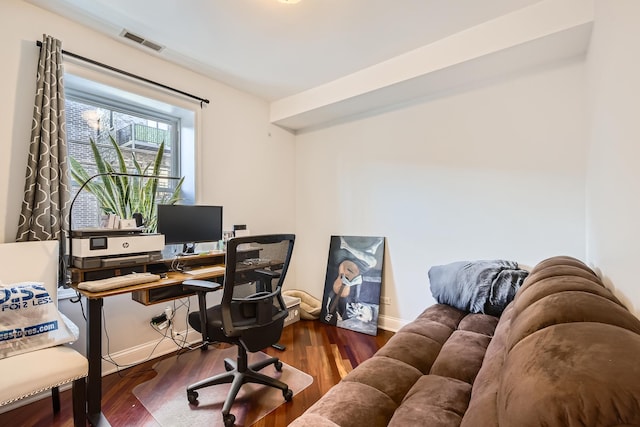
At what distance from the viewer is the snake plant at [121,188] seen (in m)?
2.31

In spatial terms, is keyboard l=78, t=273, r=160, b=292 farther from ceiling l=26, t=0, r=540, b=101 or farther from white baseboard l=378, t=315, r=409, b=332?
white baseboard l=378, t=315, r=409, b=332

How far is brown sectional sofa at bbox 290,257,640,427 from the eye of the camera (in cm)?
50

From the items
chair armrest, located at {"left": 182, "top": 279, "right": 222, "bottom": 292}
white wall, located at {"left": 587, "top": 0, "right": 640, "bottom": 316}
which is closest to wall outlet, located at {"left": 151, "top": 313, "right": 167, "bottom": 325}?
chair armrest, located at {"left": 182, "top": 279, "right": 222, "bottom": 292}

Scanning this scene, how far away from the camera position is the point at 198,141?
9.48ft

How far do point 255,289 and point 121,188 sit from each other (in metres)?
1.38

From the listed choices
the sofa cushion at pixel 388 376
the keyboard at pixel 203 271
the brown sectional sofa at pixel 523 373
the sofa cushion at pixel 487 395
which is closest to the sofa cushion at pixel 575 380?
the brown sectional sofa at pixel 523 373

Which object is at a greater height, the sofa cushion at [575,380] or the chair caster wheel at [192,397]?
the sofa cushion at [575,380]

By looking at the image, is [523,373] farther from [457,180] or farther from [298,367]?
[457,180]

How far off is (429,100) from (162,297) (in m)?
2.79

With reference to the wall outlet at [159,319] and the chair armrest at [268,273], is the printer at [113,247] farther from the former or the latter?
the chair armrest at [268,273]

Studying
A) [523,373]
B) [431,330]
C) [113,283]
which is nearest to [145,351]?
[113,283]

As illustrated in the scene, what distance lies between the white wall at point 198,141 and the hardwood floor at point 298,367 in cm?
39

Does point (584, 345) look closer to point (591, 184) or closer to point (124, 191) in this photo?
point (591, 184)

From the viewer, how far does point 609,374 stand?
507 mm
